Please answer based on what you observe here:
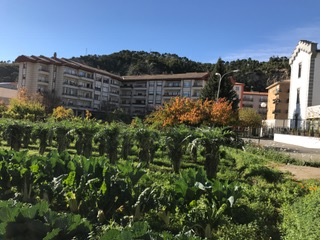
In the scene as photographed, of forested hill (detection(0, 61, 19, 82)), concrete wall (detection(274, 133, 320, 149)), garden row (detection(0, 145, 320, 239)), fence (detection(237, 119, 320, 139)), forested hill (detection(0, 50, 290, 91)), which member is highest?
forested hill (detection(0, 50, 290, 91))

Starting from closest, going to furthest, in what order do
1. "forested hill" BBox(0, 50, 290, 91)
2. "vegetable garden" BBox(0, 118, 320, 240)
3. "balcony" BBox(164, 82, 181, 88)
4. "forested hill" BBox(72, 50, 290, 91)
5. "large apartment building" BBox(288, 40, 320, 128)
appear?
"vegetable garden" BBox(0, 118, 320, 240)
"large apartment building" BBox(288, 40, 320, 128)
"balcony" BBox(164, 82, 181, 88)
"forested hill" BBox(0, 50, 290, 91)
"forested hill" BBox(72, 50, 290, 91)

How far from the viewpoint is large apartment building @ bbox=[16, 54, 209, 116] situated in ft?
250

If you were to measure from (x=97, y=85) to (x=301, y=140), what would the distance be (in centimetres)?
6120

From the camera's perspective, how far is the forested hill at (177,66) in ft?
377

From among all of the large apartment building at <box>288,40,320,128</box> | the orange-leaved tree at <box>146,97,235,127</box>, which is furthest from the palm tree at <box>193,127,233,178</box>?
the large apartment building at <box>288,40,320,128</box>

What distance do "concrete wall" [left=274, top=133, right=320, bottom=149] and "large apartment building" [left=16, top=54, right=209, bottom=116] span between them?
4560 centimetres

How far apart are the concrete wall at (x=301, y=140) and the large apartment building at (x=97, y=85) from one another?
45.6 metres

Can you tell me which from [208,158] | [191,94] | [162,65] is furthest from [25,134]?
[162,65]

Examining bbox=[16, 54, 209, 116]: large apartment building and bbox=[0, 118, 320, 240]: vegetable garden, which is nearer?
bbox=[0, 118, 320, 240]: vegetable garden

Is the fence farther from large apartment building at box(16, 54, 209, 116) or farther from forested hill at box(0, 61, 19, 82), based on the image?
forested hill at box(0, 61, 19, 82)

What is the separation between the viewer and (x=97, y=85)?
87.0 metres

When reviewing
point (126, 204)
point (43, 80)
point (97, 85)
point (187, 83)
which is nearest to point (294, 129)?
point (126, 204)

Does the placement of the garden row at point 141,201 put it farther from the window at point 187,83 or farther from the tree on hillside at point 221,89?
the window at point 187,83

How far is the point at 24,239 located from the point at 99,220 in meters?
2.86
